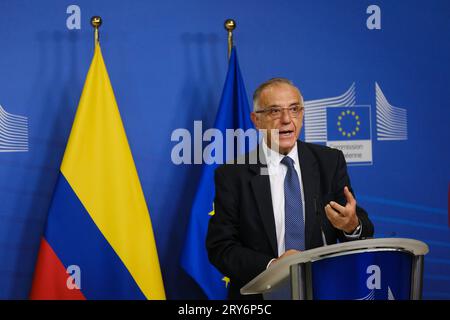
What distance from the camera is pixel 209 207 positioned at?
11.0 ft

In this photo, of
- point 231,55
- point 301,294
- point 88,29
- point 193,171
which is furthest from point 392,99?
point 301,294

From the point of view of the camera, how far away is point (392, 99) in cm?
379

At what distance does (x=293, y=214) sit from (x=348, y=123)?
1.51 m

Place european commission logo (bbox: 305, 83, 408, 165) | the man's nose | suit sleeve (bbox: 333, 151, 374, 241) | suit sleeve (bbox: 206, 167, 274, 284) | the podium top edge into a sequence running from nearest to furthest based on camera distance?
the podium top edge, suit sleeve (bbox: 206, 167, 274, 284), suit sleeve (bbox: 333, 151, 374, 241), the man's nose, european commission logo (bbox: 305, 83, 408, 165)

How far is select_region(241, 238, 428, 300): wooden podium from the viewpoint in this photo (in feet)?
4.91

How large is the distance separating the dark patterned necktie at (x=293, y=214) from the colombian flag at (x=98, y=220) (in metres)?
1.10

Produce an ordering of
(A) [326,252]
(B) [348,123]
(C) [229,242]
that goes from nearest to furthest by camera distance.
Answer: (A) [326,252]
(C) [229,242]
(B) [348,123]

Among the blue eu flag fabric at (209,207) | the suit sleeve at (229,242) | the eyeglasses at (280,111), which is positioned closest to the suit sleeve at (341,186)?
the eyeglasses at (280,111)

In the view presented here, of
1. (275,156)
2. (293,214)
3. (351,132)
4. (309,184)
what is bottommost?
(293,214)

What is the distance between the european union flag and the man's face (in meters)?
1.26

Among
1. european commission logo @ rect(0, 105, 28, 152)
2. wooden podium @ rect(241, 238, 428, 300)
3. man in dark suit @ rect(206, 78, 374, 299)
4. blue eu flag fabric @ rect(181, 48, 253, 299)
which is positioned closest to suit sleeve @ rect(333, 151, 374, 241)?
man in dark suit @ rect(206, 78, 374, 299)

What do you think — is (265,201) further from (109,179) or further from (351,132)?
(351,132)

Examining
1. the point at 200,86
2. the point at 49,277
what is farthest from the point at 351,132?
the point at 49,277

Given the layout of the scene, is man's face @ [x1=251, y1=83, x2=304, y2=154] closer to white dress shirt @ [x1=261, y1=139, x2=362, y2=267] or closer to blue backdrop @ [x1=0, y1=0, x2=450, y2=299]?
white dress shirt @ [x1=261, y1=139, x2=362, y2=267]
